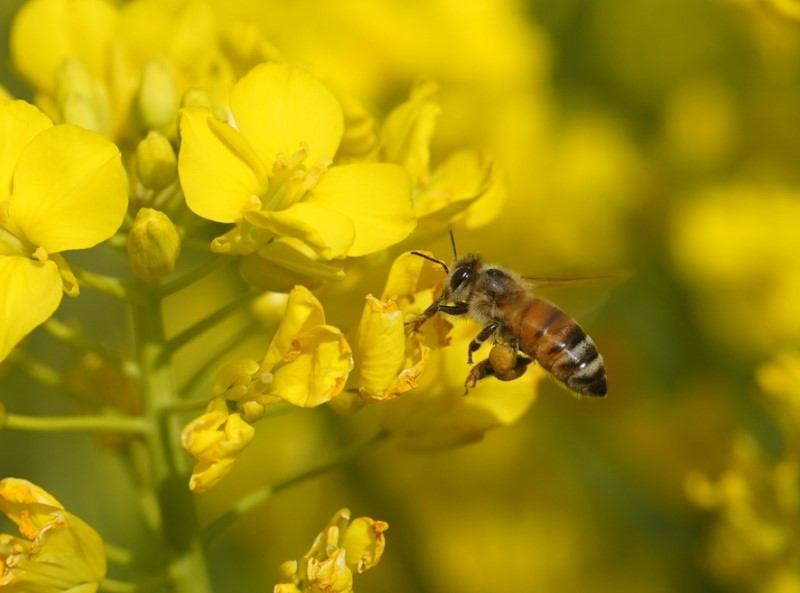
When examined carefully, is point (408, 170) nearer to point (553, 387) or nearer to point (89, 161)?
point (89, 161)

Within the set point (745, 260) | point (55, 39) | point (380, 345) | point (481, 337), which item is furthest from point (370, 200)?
point (745, 260)

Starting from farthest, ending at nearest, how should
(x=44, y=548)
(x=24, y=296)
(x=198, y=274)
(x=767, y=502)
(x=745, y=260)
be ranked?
(x=745, y=260)
(x=767, y=502)
(x=198, y=274)
(x=44, y=548)
(x=24, y=296)

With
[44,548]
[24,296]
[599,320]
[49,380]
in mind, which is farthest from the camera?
[599,320]

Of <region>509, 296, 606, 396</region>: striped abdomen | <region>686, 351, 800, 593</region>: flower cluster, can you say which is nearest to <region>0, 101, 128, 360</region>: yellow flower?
<region>509, 296, 606, 396</region>: striped abdomen

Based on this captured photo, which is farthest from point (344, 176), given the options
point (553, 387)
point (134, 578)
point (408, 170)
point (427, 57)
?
point (427, 57)

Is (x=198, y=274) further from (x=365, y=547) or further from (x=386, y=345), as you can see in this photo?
(x=365, y=547)

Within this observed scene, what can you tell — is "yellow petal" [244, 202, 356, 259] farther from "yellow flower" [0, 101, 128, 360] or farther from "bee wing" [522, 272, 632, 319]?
"bee wing" [522, 272, 632, 319]
